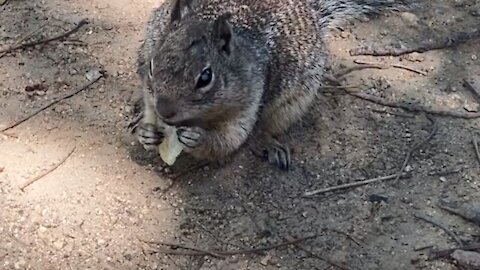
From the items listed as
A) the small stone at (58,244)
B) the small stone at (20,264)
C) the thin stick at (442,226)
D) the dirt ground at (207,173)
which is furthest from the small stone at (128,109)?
the thin stick at (442,226)

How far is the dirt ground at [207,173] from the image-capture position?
315 centimetres

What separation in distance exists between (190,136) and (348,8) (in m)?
1.41

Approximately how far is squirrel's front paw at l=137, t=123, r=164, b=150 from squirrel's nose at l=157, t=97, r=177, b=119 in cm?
40

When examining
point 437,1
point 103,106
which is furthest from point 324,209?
point 437,1

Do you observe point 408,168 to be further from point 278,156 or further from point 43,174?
point 43,174

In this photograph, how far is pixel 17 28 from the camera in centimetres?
413

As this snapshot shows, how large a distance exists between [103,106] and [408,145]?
4.40ft

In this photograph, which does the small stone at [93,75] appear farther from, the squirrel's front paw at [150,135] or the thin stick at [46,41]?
the squirrel's front paw at [150,135]

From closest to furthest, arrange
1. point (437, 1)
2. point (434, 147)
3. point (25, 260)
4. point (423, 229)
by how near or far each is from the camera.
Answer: point (25, 260) < point (423, 229) < point (434, 147) < point (437, 1)

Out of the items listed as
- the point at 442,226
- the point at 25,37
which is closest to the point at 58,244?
the point at 25,37

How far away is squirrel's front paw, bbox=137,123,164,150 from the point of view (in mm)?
3410

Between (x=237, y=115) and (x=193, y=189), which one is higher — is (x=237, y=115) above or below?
above

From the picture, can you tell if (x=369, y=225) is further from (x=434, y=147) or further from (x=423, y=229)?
(x=434, y=147)

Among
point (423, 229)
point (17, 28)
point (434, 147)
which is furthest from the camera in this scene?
point (17, 28)
